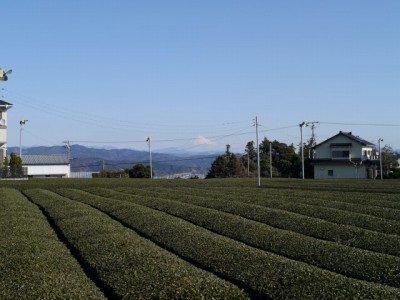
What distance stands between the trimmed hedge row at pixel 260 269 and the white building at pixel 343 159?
201ft

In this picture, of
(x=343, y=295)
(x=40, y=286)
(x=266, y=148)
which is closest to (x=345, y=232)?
(x=343, y=295)

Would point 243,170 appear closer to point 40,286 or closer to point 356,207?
point 356,207

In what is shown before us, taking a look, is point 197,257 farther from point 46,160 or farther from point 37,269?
point 46,160

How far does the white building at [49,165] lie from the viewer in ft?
235

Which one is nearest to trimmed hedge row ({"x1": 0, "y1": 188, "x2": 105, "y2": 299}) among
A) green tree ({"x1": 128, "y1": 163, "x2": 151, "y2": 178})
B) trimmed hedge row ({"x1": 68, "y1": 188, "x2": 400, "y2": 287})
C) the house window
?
trimmed hedge row ({"x1": 68, "y1": 188, "x2": 400, "y2": 287})

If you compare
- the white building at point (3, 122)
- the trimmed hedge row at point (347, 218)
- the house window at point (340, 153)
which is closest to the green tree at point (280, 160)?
the house window at point (340, 153)

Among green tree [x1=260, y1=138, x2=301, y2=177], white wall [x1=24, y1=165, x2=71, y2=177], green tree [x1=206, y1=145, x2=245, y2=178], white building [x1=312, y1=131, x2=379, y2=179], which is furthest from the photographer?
green tree [x1=206, y1=145, x2=245, y2=178]

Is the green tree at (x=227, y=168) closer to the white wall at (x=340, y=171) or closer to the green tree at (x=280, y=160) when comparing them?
the green tree at (x=280, y=160)

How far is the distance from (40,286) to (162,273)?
204 cm

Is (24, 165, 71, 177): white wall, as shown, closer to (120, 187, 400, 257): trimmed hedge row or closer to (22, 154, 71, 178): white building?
(22, 154, 71, 178): white building

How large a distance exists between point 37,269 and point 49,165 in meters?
67.1

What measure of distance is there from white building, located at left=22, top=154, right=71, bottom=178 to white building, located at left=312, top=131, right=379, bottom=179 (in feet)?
122

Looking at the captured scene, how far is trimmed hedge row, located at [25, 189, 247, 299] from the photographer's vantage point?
25.1 ft

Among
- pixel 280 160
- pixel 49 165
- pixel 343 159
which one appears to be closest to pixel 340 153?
pixel 343 159
